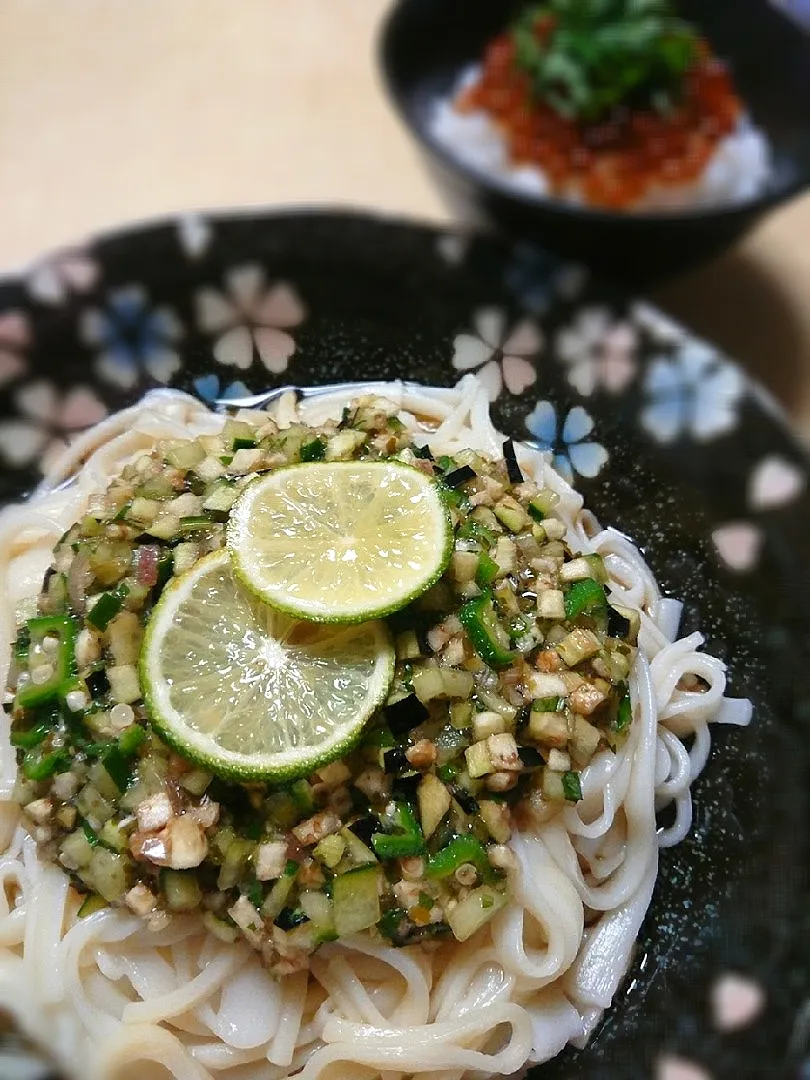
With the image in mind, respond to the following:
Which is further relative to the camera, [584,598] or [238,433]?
[238,433]

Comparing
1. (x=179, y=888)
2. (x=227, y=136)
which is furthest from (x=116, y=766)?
(x=227, y=136)

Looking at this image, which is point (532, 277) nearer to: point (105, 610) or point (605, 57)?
point (605, 57)

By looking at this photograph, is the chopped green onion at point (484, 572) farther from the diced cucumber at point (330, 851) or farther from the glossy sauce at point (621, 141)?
the glossy sauce at point (621, 141)

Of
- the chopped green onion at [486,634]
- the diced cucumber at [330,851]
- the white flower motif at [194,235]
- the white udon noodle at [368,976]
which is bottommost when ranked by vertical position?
the white udon noodle at [368,976]

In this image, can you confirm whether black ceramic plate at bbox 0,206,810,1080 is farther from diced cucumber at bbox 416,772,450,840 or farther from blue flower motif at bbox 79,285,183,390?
diced cucumber at bbox 416,772,450,840

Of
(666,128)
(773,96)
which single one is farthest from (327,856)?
(773,96)

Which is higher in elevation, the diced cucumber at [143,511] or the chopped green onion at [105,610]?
the diced cucumber at [143,511]

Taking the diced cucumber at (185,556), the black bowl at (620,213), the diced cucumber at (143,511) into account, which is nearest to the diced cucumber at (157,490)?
the diced cucumber at (143,511)
